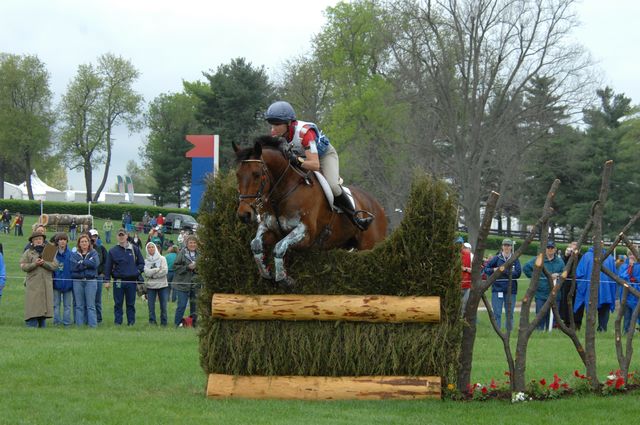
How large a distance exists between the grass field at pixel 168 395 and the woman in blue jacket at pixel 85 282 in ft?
7.44

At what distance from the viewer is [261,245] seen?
8891 millimetres

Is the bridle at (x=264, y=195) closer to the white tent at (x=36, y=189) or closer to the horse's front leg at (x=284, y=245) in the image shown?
the horse's front leg at (x=284, y=245)

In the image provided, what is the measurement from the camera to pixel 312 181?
9.30 metres

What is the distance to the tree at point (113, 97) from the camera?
85.9 m

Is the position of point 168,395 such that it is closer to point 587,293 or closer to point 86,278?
point 86,278

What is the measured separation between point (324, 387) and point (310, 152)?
263 centimetres

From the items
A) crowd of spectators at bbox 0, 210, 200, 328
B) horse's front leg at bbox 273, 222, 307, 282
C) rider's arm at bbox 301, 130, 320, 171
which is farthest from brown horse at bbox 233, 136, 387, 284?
crowd of spectators at bbox 0, 210, 200, 328

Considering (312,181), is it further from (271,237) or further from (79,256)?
(79,256)

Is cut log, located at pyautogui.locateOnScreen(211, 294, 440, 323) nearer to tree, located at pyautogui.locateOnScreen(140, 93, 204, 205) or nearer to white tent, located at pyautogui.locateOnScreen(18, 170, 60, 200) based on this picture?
tree, located at pyautogui.locateOnScreen(140, 93, 204, 205)

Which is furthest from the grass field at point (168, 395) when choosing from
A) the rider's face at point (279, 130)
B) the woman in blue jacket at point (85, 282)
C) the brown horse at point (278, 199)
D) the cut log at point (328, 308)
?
the rider's face at point (279, 130)

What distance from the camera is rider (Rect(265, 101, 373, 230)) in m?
9.16

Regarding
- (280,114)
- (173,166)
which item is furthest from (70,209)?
(280,114)

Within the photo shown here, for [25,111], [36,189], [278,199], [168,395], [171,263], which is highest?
[25,111]

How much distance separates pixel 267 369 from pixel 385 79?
44.0 meters
